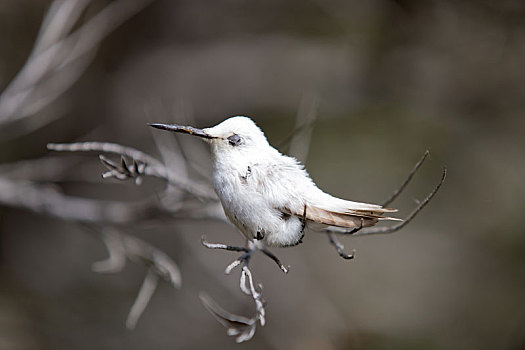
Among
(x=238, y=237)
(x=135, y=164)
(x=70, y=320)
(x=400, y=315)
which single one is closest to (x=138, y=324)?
(x=70, y=320)

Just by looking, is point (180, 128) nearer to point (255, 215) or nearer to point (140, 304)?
point (255, 215)

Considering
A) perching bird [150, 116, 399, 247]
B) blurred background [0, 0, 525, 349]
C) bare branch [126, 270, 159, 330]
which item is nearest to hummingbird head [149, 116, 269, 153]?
perching bird [150, 116, 399, 247]

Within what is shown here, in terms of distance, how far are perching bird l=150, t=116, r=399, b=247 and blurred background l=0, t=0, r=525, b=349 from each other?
1997 mm

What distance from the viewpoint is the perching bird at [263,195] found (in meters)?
0.74

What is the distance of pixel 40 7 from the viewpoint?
2.83 meters

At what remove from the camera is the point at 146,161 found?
1.09 metres

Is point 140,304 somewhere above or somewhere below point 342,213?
below

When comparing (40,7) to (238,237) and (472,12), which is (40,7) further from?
(472,12)

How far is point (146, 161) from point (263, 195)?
1.34ft

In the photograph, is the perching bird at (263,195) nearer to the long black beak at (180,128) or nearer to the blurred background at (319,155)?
the long black beak at (180,128)

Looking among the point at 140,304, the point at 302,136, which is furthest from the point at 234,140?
the point at 140,304

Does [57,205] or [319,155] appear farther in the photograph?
[319,155]

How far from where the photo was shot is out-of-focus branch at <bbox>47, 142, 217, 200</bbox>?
1.02m

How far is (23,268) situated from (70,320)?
45cm
